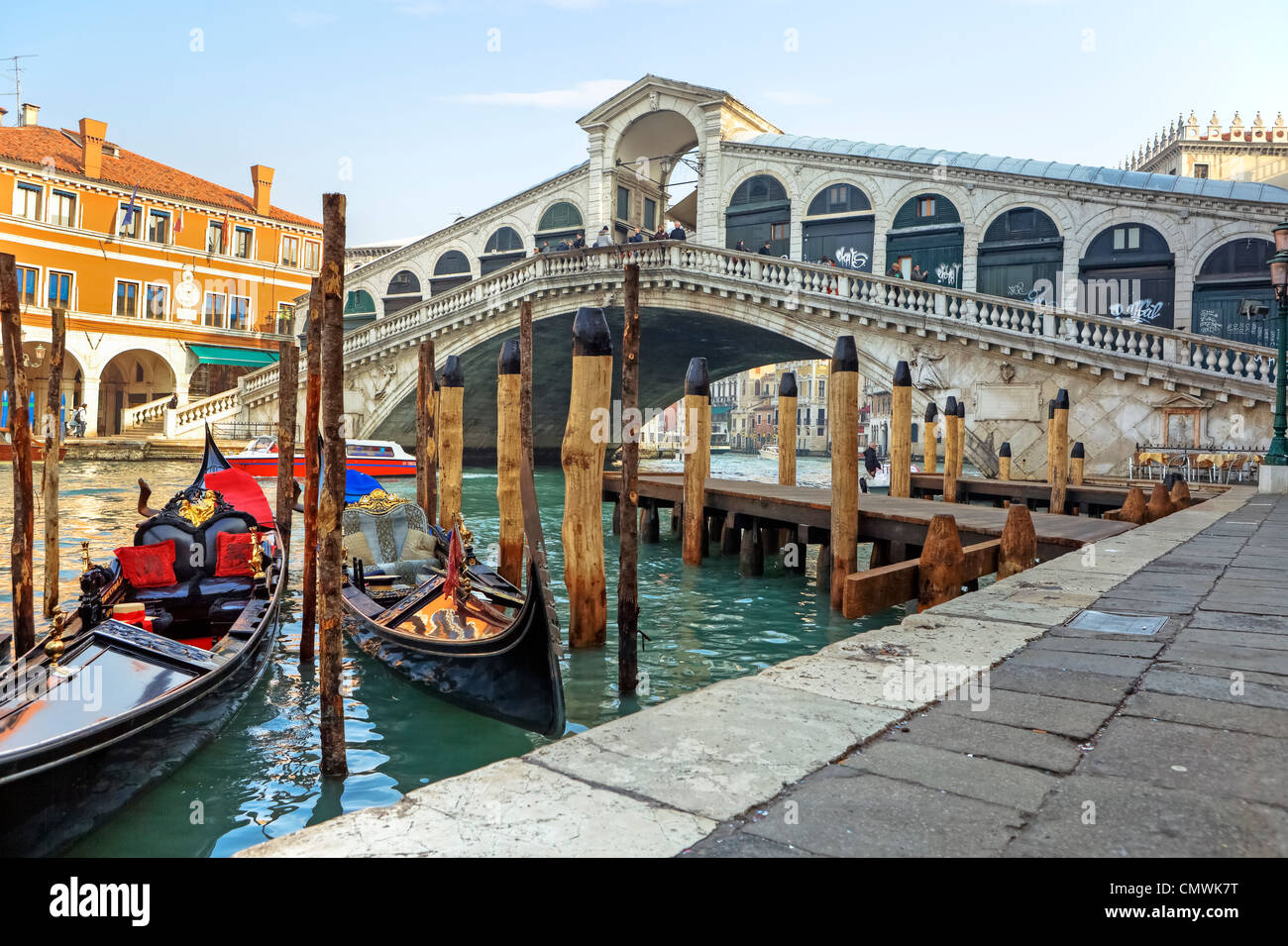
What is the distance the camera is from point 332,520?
3.78 metres

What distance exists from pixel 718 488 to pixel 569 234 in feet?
50.8

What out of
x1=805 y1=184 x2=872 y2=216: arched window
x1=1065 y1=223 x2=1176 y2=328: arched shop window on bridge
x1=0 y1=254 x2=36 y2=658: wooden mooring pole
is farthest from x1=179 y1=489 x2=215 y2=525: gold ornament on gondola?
x1=805 y1=184 x2=872 y2=216: arched window

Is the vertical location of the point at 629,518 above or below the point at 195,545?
above

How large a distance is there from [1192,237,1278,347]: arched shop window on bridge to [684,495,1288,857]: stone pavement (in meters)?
16.1

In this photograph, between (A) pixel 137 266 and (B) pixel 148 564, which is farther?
(A) pixel 137 266

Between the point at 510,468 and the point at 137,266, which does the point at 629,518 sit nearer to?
the point at 510,468

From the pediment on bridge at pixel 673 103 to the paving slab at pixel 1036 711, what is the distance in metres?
20.7

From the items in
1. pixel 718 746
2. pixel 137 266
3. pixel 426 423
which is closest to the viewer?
pixel 718 746

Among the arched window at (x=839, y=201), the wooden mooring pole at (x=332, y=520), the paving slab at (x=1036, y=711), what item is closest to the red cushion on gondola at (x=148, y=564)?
the wooden mooring pole at (x=332, y=520)

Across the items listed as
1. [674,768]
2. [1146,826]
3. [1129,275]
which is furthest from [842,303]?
[1146,826]

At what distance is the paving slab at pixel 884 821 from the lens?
1636 mm

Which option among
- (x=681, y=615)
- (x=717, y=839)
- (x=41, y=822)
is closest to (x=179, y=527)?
(x=41, y=822)

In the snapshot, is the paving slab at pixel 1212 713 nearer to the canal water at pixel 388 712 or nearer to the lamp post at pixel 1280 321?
the canal water at pixel 388 712

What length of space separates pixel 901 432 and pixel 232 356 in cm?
2083
